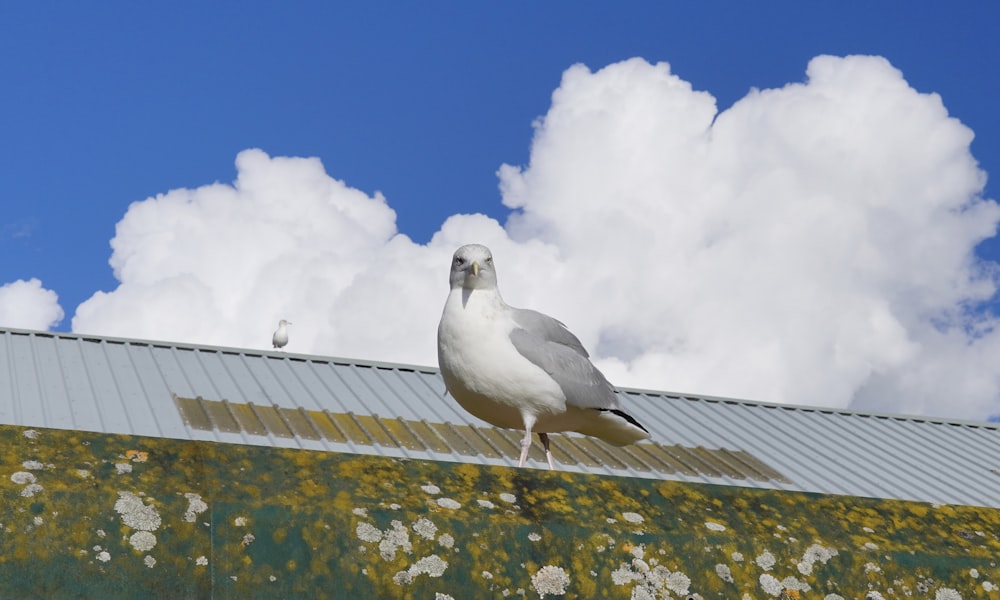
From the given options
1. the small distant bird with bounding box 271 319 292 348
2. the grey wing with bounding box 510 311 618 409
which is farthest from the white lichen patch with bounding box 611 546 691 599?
the small distant bird with bounding box 271 319 292 348

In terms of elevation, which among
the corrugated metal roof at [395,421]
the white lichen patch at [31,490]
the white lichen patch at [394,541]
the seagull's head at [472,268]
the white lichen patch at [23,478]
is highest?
the corrugated metal roof at [395,421]

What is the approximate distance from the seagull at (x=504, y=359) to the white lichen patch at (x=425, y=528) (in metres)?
3.61

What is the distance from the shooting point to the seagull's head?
22.2 ft

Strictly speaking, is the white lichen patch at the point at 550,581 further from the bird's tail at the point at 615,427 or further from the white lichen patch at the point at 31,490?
the bird's tail at the point at 615,427

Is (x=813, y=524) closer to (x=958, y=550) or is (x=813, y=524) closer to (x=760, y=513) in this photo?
(x=760, y=513)

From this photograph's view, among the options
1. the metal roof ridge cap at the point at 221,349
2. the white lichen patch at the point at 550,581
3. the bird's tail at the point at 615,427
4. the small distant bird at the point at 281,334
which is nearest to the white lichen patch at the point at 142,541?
the white lichen patch at the point at 550,581

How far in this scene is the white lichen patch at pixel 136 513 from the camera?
293 cm

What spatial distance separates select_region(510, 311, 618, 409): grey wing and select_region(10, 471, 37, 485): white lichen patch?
413 centimetres

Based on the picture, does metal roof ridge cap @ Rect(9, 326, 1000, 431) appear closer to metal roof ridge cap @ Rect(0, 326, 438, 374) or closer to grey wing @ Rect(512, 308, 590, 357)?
metal roof ridge cap @ Rect(0, 326, 438, 374)

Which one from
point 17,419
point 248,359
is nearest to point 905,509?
point 17,419

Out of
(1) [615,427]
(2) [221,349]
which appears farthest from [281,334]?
(1) [615,427]

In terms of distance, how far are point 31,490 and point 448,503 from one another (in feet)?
3.38

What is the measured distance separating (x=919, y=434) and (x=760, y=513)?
22.6m

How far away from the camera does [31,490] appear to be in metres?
2.94
